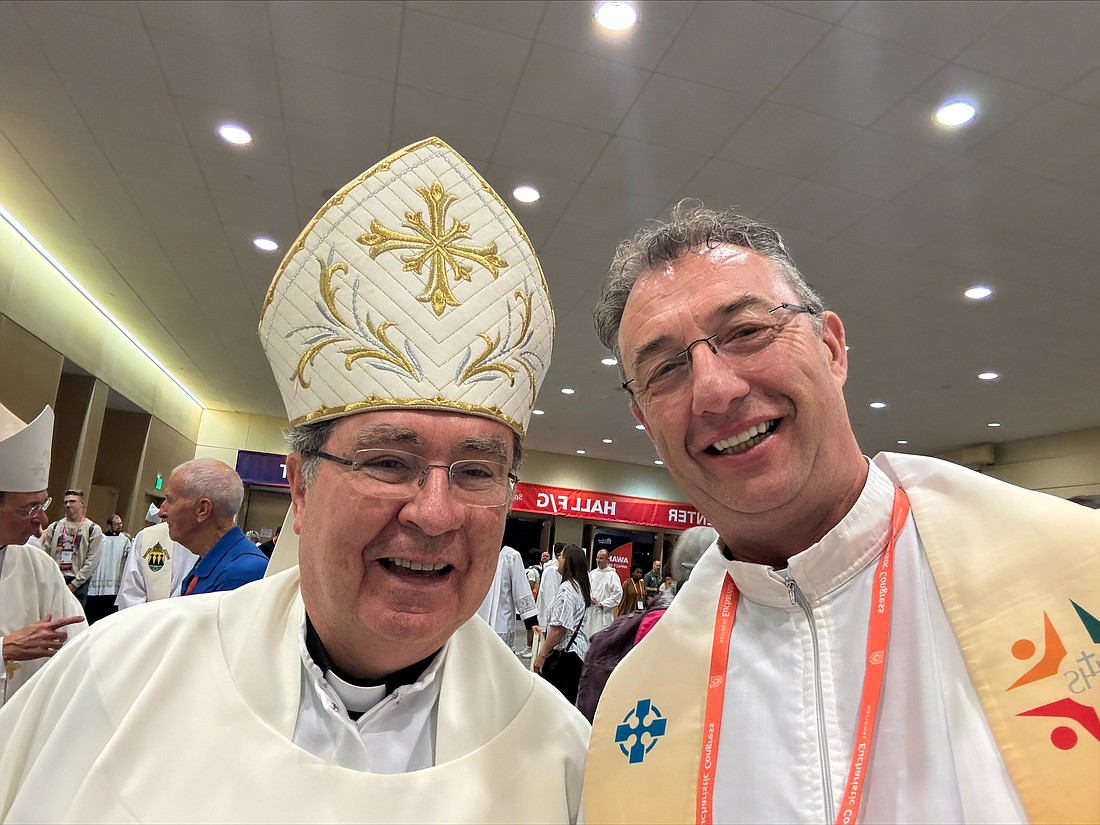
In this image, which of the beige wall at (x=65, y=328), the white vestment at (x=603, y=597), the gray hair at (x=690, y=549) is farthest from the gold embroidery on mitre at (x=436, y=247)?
the beige wall at (x=65, y=328)

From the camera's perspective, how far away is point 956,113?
14.6 ft

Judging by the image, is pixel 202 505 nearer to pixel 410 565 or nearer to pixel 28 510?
pixel 28 510

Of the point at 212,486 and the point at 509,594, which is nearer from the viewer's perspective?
the point at 212,486

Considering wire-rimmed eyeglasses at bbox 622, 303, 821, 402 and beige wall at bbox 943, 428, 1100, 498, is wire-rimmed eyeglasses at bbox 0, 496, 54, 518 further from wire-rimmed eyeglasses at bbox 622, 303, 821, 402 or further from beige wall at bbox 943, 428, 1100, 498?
Result: beige wall at bbox 943, 428, 1100, 498

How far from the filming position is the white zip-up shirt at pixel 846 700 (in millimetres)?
1044

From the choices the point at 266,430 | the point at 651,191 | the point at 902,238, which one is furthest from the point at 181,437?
the point at 902,238

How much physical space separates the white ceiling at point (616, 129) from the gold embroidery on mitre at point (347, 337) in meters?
2.98

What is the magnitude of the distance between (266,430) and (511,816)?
1656 cm

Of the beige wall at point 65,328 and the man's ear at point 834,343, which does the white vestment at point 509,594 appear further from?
the man's ear at point 834,343

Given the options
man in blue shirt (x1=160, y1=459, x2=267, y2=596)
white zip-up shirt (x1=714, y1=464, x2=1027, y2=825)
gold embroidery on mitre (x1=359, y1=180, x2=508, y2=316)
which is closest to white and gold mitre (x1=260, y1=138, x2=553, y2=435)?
gold embroidery on mitre (x1=359, y1=180, x2=508, y2=316)

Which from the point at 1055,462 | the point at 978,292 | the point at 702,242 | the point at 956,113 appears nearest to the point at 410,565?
the point at 702,242

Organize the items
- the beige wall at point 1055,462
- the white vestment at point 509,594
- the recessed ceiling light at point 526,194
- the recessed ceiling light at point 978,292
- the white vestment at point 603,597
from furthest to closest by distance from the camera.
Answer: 1. the beige wall at point 1055,462
2. the white vestment at point 603,597
3. the white vestment at point 509,594
4. the recessed ceiling light at point 978,292
5. the recessed ceiling light at point 526,194

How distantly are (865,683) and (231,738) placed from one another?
1.01 metres

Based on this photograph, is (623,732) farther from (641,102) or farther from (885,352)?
(885,352)
